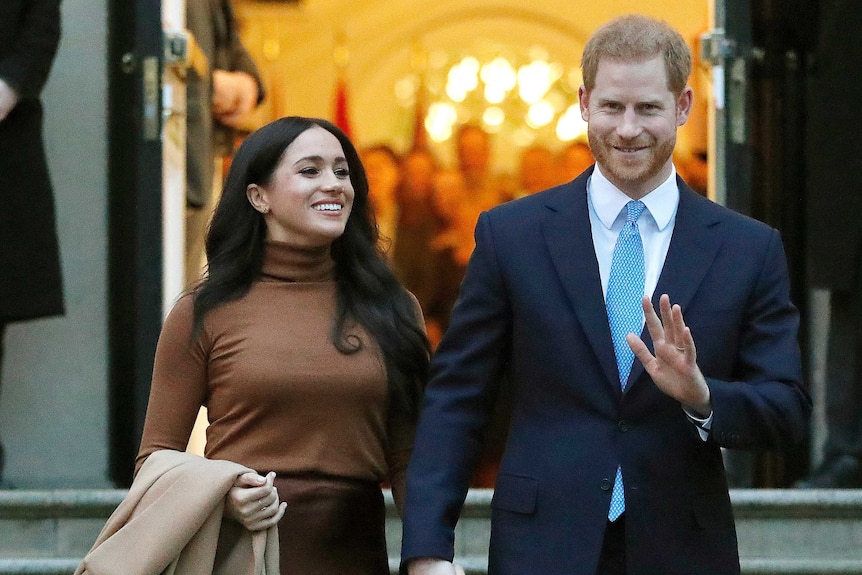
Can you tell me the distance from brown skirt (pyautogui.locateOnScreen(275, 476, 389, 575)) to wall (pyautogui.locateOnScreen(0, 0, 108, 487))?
6.94ft

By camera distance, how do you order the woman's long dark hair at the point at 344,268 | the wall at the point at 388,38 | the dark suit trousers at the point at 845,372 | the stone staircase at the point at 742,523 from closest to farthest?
the woman's long dark hair at the point at 344,268, the stone staircase at the point at 742,523, the dark suit trousers at the point at 845,372, the wall at the point at 388,38

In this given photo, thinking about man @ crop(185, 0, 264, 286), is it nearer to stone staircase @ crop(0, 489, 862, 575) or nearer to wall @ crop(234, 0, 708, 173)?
stone staircase @ crop(0, 489, 862, 575)

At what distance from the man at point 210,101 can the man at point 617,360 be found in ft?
8.97

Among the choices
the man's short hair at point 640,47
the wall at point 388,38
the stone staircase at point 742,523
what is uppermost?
the wall at point 388,38

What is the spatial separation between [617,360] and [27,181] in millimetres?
2572

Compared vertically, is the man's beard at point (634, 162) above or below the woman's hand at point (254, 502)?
above

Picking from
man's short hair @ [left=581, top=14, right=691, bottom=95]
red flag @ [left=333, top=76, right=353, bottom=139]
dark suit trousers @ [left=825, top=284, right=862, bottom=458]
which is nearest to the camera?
man's short hair @ [left=581, top=14, right=691, bottom=95]

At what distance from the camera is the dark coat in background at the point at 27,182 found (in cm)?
481

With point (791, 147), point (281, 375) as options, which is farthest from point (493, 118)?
point (281, 375)

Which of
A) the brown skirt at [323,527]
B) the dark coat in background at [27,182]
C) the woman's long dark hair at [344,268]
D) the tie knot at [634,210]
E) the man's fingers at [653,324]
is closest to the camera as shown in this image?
the man's fingers at [653,324]

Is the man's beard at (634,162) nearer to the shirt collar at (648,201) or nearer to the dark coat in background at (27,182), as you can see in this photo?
the shirt collar at (648,201)

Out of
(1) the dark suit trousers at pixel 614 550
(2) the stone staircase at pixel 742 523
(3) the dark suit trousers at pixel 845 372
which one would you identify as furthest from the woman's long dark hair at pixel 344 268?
(3) the dark suit trousers at pixel 845 372

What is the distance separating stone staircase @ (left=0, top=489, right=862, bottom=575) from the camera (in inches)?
184

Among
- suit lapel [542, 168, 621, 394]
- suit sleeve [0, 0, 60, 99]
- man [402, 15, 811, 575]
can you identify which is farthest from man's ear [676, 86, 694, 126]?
suit sleeve [0, 0, 60, 99]
